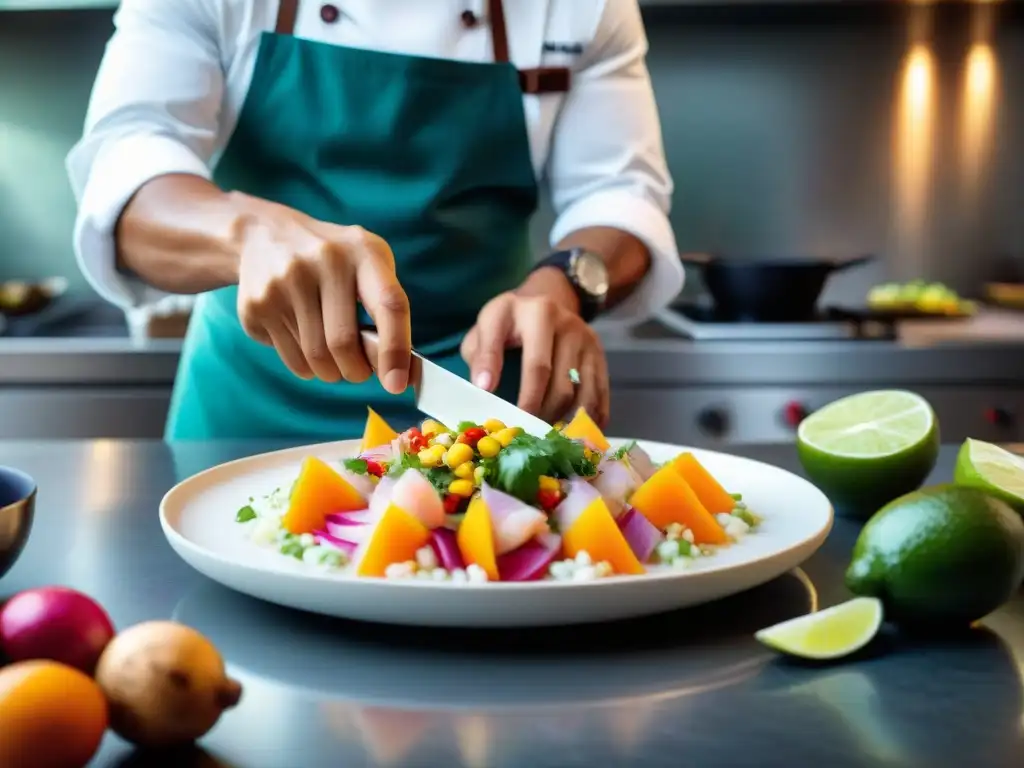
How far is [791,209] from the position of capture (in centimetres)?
303

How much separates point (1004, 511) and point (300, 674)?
46 centimetres

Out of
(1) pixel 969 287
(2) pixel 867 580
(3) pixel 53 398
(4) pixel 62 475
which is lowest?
(1) pixel 969 287

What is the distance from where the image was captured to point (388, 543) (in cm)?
76

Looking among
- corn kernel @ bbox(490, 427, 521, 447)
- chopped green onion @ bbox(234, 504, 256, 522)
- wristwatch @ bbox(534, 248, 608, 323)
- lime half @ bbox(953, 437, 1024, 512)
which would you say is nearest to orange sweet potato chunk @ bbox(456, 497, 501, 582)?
corn kernel @ bbox(490, 427, 521, 447)

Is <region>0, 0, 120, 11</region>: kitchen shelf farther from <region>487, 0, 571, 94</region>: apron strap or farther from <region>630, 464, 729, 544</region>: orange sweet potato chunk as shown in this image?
<region>630, 464, 729, 544</region>: orange sweet potato chunk

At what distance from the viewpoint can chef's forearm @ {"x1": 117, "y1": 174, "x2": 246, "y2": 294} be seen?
1.26 m

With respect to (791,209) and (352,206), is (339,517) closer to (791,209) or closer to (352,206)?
(352,206)

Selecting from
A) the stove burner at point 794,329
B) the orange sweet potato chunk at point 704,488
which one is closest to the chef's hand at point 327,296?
the orange sweet potato chunk at point 704,488

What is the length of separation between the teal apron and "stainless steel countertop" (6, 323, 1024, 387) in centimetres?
75

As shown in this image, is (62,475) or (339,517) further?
(62,475)

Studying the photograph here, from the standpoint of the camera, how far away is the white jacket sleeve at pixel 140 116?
1.42 m

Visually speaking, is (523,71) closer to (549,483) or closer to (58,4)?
(549,483)

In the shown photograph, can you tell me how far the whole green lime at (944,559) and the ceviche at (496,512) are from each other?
0.14m

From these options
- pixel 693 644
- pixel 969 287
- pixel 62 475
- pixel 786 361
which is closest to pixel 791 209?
pixel 969 287
